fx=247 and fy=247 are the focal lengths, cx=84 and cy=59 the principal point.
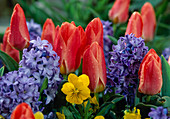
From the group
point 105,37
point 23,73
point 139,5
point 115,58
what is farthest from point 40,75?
point 139,5

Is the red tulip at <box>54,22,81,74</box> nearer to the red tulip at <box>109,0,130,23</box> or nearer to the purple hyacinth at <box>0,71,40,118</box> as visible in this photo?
the purple hyacinth at <box>0,71,40,118</box>

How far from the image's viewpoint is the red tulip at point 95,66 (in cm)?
45

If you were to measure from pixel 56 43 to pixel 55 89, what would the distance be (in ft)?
0.30

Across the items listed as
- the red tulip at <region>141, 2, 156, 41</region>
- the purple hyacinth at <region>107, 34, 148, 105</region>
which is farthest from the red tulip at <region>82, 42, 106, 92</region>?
the red tulip at <region>141, 2, 156, 41</region>

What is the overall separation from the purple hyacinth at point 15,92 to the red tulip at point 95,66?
103 mm

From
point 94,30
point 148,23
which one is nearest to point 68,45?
point 94,30

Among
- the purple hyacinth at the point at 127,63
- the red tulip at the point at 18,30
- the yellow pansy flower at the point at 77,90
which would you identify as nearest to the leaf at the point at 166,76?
the purple hyacinth at the point at 127,63

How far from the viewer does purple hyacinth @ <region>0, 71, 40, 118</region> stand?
1.34 ft

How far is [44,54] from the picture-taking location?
0.45 meters

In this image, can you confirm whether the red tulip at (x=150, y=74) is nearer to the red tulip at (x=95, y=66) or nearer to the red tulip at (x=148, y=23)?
the red tulip at (x=95, y=66)

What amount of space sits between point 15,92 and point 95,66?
149 mm

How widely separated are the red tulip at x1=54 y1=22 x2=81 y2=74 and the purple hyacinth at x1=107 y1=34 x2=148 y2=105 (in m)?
0.07

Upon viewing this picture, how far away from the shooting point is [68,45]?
0.47 metres

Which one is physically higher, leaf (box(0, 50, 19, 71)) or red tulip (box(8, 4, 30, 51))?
red tulip (box(8, 4, 30, 51))
